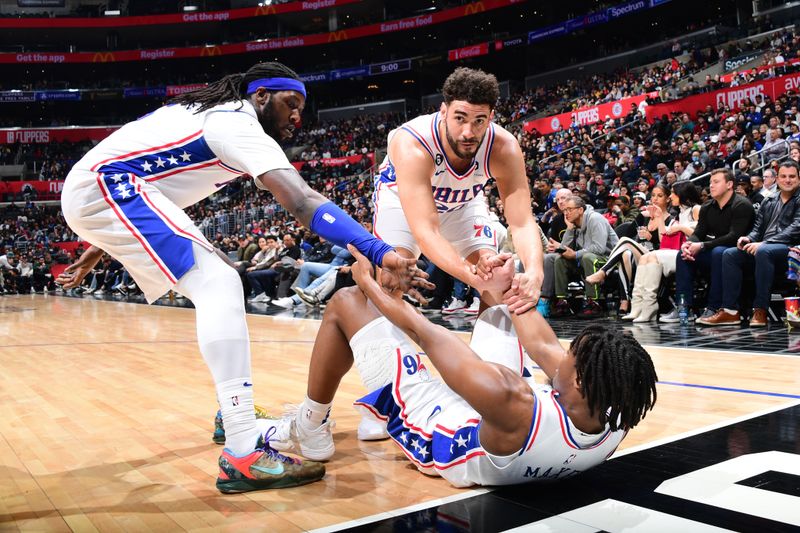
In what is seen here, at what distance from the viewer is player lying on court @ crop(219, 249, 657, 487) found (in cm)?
185

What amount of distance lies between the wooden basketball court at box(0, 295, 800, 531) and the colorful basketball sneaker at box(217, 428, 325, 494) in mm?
33

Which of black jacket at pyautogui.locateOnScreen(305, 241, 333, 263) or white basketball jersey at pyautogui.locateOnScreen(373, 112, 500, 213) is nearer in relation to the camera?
white basketball jersey at pyautogui.locateOnScreen(373, 112, 500, 213)

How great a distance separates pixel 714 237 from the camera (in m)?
6.12

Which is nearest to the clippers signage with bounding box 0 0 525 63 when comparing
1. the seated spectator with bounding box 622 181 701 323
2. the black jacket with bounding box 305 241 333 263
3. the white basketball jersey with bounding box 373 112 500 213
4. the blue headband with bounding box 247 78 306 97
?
the black jacket with bounding box 305 241 333 263

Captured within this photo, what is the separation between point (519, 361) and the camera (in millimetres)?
2531

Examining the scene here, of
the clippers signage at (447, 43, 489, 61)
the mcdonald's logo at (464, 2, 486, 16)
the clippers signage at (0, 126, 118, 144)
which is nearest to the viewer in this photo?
the mcdonald's logo at (464, 2, 486, 16)

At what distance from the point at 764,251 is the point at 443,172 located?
3936mm

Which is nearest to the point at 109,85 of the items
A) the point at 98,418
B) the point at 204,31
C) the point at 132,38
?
the point at 132,38

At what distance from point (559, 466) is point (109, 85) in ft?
134

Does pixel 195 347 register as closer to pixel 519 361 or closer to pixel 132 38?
pixel 519 361

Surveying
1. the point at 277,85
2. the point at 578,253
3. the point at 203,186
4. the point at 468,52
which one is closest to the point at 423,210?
the point at 277,85

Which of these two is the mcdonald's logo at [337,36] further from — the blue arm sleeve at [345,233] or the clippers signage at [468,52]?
the blue arm sleeve at [345,233]

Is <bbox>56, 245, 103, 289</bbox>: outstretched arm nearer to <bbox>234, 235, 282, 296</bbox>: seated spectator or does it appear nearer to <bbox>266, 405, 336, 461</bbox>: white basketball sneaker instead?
<bbox>266, 405, 336, 461</bbox>: white basketball sneaker

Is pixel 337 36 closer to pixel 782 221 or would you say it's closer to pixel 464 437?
pixel 782 221
